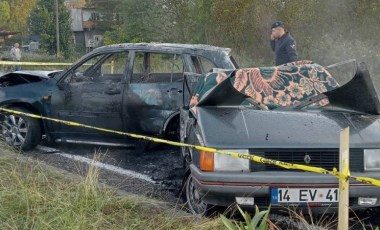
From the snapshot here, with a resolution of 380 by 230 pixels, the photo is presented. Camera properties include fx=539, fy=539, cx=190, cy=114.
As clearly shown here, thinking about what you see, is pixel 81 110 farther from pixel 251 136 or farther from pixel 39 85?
pixel 251 136

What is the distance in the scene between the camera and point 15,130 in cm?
740

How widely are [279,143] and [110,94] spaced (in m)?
3.11

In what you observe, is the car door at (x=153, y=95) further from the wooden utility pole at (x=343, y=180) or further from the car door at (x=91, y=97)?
the wooden utility pole at (x=343, y=180)

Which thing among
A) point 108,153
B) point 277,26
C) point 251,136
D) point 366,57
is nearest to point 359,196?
point 251,136

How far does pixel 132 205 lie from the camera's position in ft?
14.6

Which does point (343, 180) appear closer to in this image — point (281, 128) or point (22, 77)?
point (281, 128)

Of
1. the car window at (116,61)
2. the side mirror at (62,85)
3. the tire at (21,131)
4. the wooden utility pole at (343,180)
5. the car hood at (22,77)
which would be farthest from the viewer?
the car hood at (22,77)

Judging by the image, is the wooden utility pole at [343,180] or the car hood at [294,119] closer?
the wooden utility pole at [343,180]

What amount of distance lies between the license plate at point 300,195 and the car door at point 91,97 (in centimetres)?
311

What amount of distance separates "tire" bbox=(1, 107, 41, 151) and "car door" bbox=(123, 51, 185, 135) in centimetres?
143

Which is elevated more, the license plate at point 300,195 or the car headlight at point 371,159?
the car headlight at point 371,159

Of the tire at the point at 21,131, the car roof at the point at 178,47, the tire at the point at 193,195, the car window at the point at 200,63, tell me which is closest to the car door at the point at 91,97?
the car roof at the point at 178,47

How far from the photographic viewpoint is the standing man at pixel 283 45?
28.6ft

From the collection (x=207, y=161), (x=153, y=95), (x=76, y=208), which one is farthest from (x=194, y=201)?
(x=153, y=95)
